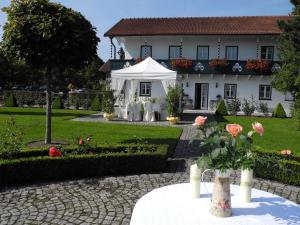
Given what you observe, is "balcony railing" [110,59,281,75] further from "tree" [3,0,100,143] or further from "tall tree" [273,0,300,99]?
"tree" [3,0,100,143]

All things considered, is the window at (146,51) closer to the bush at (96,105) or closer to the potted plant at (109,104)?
the bush at (96,105)

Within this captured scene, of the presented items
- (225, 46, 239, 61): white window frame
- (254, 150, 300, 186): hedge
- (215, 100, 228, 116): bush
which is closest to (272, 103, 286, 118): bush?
(215, 100, 228, 116): bush

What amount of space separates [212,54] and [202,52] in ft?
2.55

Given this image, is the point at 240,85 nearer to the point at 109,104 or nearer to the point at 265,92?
the point at 265,92

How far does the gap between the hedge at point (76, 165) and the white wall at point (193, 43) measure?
21211 mm

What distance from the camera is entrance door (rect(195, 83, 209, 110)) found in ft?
93.4

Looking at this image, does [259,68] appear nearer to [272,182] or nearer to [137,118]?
[137,118]

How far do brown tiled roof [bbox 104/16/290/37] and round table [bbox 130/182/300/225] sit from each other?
24.0m

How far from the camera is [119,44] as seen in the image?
31.8 m

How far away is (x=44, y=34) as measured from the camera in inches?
359

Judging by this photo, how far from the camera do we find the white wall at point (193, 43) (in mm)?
27750

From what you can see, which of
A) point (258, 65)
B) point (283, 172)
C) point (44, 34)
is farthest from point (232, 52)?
point (283, 172)

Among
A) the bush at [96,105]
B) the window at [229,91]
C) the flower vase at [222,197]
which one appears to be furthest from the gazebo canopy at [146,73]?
the flower vase at [222,197]

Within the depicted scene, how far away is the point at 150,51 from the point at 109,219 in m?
24.6
